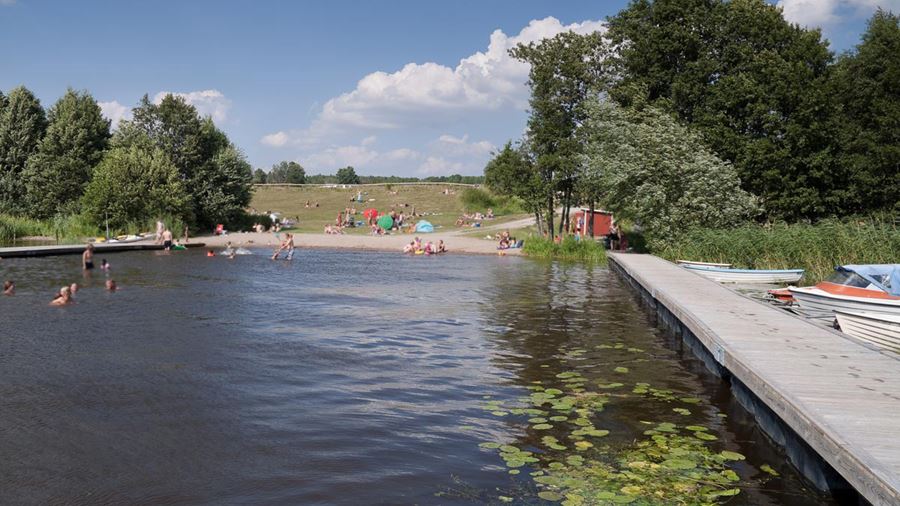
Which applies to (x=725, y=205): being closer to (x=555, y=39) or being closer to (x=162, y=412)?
(x=555, y=39)

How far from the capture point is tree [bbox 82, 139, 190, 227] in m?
50.9

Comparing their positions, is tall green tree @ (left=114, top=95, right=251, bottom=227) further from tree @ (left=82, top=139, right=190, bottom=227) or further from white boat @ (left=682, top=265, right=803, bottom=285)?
white boat @ (left=682, top=265, right=803, bottom=285)

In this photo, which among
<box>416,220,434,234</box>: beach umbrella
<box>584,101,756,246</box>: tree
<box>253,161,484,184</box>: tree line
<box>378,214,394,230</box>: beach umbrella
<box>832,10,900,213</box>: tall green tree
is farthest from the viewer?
<box>253,161,484,184</box>: tree line

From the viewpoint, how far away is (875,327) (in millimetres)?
13516

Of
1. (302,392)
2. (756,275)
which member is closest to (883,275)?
(756,275)

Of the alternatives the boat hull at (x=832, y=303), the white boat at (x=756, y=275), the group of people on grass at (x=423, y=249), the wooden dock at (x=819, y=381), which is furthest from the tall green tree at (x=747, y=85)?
the wooden dock at (x=819, y=381)

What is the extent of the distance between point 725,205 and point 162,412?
3147 centimetres

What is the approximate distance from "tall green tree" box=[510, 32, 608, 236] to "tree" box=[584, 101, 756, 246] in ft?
22.6

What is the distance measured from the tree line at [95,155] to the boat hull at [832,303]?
154ft

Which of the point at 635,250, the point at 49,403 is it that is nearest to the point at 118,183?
the point at 635,250

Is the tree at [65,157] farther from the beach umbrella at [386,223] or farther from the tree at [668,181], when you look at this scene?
A: the tree at [668,181]

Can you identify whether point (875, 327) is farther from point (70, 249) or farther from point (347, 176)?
point (347, 176)

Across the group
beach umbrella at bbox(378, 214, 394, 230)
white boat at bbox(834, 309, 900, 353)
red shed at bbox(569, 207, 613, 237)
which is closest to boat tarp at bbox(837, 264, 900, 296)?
white boat at bbox(834, 309, 900, 353)

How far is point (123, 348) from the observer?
1450cm
